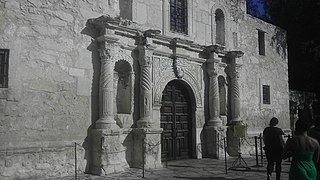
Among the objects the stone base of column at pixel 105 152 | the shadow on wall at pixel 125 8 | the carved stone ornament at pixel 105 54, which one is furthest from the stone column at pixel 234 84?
the carved stone ornament at pixel 105 54

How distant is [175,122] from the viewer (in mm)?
12102

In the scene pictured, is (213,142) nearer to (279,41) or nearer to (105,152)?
(105,152)

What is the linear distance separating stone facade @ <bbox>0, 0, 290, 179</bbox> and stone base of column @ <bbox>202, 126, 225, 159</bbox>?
4 cm

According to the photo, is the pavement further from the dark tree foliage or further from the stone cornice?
the dark tree foliage

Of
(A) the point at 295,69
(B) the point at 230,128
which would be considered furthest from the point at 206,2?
(A) the point at 295,69

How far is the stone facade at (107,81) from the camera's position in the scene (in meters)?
8.22

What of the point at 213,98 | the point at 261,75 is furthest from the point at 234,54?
the point at 261,75

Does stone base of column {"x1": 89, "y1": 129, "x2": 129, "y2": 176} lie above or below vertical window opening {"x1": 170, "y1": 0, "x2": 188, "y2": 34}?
below

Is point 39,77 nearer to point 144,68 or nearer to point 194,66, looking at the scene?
point 144,68

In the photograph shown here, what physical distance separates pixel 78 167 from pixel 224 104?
22.0ft

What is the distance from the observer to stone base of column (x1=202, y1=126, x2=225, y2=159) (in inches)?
494

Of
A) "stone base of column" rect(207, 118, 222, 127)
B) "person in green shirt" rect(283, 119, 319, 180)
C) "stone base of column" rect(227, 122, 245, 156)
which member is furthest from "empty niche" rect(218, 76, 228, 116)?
"person in green shirt" rect(283, 119, 319, 180)

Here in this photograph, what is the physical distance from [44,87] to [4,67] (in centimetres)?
102

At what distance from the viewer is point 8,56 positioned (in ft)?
26.5
